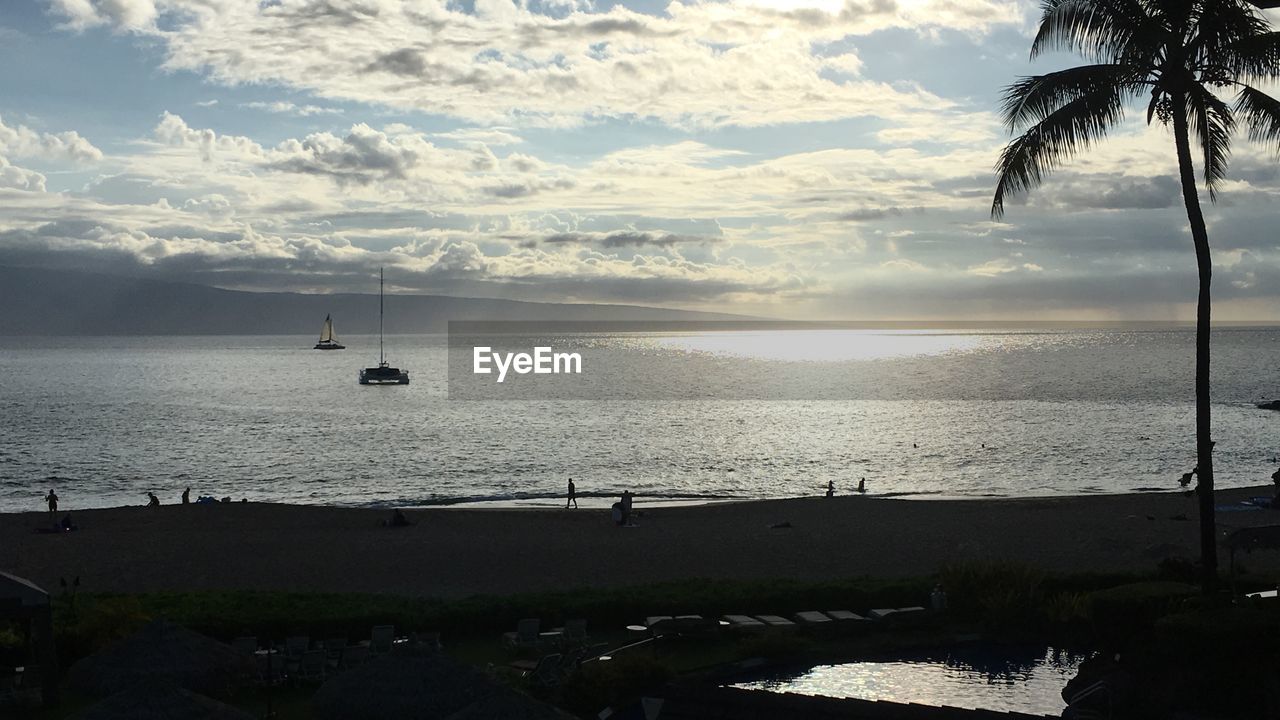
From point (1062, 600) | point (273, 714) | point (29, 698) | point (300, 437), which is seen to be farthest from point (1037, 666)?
point (300, 437)

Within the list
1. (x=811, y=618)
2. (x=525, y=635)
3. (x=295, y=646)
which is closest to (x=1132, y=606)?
(x=811, y=618)

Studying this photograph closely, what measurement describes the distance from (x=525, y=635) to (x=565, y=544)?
14.3m

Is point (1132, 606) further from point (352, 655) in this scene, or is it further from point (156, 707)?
point (156, 707)

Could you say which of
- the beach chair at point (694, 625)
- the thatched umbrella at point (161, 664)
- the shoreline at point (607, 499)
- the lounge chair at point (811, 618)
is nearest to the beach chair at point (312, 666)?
the thatched umbrella at point (161, 664)

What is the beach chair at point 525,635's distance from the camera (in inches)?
773

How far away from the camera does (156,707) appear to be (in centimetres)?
1152

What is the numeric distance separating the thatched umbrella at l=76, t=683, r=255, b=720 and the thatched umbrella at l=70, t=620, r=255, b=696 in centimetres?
281

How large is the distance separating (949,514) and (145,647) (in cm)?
3103

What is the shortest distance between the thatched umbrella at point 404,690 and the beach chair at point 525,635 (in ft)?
19.7

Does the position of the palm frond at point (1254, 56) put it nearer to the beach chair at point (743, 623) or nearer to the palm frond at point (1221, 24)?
the palm frond at point (1221, 24)

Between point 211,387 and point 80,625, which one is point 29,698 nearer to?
point 80,625

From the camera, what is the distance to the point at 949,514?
4028cm

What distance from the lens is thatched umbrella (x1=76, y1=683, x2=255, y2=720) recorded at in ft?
37.7

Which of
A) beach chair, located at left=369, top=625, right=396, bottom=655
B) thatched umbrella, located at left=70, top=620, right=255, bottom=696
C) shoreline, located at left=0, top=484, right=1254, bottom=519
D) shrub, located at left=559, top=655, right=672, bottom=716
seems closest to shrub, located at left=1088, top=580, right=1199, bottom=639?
shrub, located at left=559, top=655, right=672, bottom=716
